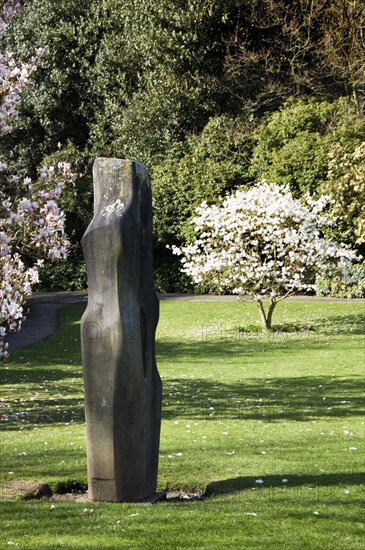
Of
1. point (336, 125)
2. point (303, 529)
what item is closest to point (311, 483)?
point (303, 529)

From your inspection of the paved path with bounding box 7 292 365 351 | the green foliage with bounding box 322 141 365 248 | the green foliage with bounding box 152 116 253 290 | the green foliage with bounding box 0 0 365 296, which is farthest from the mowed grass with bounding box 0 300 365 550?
the green foliage with bounding box 0 0 365 296

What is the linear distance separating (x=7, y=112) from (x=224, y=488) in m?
5.44

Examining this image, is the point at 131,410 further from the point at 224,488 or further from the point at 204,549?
the point at 204,549

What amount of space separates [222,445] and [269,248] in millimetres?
13868

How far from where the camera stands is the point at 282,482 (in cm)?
820

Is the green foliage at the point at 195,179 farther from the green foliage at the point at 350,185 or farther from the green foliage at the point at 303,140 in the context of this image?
the green foliage at the point at 350,185

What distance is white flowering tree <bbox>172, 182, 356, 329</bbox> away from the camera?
22609 millimetres

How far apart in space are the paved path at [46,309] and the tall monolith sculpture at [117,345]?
1402 cm


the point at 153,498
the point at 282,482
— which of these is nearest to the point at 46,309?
the point at 282,482

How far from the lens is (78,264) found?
118 ft

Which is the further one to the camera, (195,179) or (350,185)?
(195,179)

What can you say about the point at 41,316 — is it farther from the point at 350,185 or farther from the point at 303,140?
the point at 303,140

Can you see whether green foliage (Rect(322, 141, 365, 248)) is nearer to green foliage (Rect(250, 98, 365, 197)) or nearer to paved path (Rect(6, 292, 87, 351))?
green foliage (Rect(250, 98, 365, 197))

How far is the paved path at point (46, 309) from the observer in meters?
23.3
